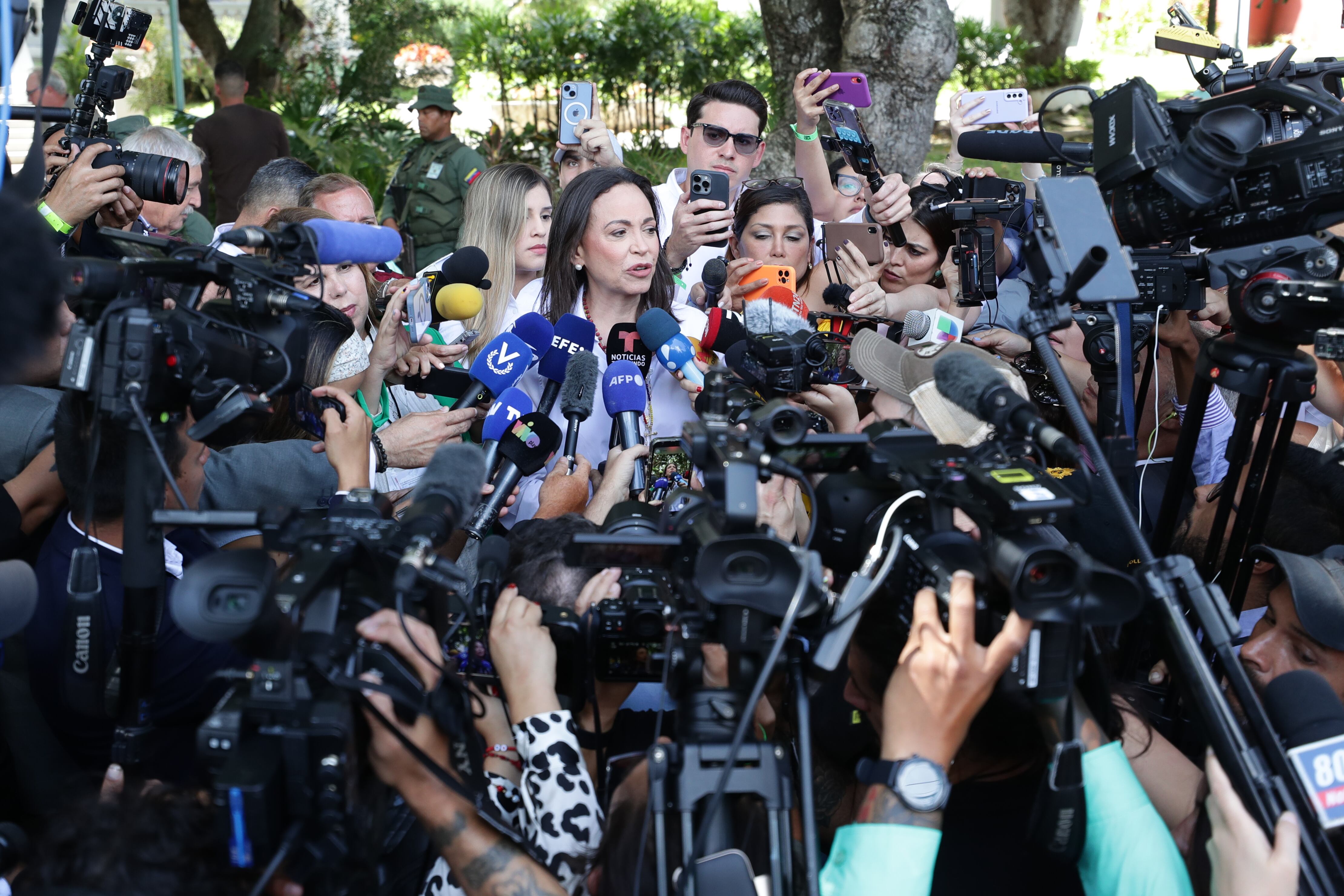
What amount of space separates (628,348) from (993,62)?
13133 millimetres

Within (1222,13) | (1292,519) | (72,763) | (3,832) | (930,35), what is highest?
(1222,13)

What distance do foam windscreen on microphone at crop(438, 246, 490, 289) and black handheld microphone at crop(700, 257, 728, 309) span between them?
703 mm

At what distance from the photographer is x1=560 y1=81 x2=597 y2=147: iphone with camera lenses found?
14.5 ft

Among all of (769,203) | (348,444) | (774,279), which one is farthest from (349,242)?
(769,203)

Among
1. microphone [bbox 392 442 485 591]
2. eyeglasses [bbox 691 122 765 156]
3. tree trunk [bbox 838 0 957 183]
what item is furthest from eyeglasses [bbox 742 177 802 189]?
tree trunk [bbox 838 0 957 183]

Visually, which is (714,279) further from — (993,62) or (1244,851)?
(993,62)

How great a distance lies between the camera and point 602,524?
2547 mm

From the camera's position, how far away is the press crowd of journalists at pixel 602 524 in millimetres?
1546

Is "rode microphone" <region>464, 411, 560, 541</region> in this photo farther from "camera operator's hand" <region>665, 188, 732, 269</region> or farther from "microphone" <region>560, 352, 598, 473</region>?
"camera operator's hand" <region>665, 188, 732, 269</region>

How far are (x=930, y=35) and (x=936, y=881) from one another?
805 centimetres

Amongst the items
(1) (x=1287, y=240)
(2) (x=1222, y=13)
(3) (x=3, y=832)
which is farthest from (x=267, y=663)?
(2) (x=1222, y=13)

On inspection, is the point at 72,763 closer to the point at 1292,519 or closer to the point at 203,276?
the point at 203,276

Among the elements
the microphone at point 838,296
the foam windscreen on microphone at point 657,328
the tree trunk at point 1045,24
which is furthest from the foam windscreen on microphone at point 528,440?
the tree trunk at point 1045,24

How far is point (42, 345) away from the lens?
5.06ft
